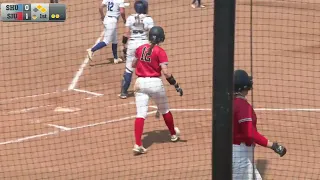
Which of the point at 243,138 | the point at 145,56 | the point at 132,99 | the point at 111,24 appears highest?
the point at 111,24

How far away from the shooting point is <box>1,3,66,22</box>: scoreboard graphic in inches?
317

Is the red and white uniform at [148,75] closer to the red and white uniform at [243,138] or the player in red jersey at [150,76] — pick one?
the player in red jersey at [150,76]

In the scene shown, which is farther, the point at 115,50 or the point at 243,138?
the point at 115,50

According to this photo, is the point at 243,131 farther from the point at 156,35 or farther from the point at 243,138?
the point at 156,35

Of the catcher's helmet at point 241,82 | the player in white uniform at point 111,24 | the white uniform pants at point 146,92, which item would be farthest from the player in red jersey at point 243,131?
the player in white uniform at point 111,24

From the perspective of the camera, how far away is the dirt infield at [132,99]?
391 inches

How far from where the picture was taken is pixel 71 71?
48.0 feet

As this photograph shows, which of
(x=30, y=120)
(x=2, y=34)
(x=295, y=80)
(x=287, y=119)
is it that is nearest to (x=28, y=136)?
(x=30, y=120)

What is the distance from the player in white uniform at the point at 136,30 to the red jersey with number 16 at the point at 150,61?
68.2 inches

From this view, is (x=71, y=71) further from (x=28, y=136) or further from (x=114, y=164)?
(x=114, y=164)

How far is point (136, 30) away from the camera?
1226cm

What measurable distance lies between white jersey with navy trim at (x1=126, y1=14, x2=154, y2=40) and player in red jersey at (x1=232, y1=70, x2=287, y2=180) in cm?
456

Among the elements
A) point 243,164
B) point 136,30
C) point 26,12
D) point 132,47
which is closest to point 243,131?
point 243,164

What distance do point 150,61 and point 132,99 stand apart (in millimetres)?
2726
